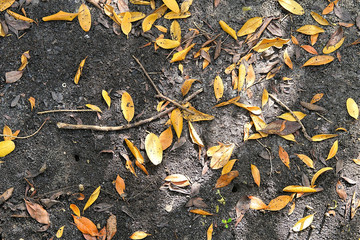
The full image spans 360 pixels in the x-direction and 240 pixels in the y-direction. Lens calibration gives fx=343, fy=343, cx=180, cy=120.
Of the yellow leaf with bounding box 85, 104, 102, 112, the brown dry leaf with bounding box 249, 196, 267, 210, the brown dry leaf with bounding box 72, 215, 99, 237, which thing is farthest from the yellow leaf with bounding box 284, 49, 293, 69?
the brown dry leaf with bounding box 72, 215, 99, 237

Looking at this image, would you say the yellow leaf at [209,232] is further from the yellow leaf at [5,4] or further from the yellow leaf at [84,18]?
the yellow leaf at [5,4]

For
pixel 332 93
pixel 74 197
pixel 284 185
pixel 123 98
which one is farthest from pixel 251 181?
pixel 74 197

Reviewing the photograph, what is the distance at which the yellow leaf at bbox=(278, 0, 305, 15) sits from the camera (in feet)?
7.83

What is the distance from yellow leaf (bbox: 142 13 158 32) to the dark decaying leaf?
3.38ft

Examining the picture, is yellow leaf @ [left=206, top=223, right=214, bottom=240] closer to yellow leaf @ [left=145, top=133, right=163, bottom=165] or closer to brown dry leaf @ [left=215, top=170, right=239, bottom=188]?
brown dry leaf @ [left=215, top=170, right=239, bottom=188]

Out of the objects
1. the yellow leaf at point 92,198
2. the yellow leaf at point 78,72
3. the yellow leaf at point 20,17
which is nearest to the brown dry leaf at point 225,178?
the yellow leaf at point 92,198

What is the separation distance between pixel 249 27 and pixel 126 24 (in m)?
0.84

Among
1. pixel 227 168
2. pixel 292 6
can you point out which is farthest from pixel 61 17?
pixel 292 6

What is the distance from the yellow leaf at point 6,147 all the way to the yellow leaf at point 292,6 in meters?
2.02

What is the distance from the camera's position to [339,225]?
2.27m

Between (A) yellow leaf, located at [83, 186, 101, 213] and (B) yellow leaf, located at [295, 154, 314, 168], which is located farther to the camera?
(B) yellow leaf, located at [295, 154, 314, 168]

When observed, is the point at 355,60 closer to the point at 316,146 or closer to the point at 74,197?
the point at 316,146

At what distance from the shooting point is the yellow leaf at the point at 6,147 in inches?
84.1

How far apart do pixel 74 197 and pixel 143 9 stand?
4.35 feet
